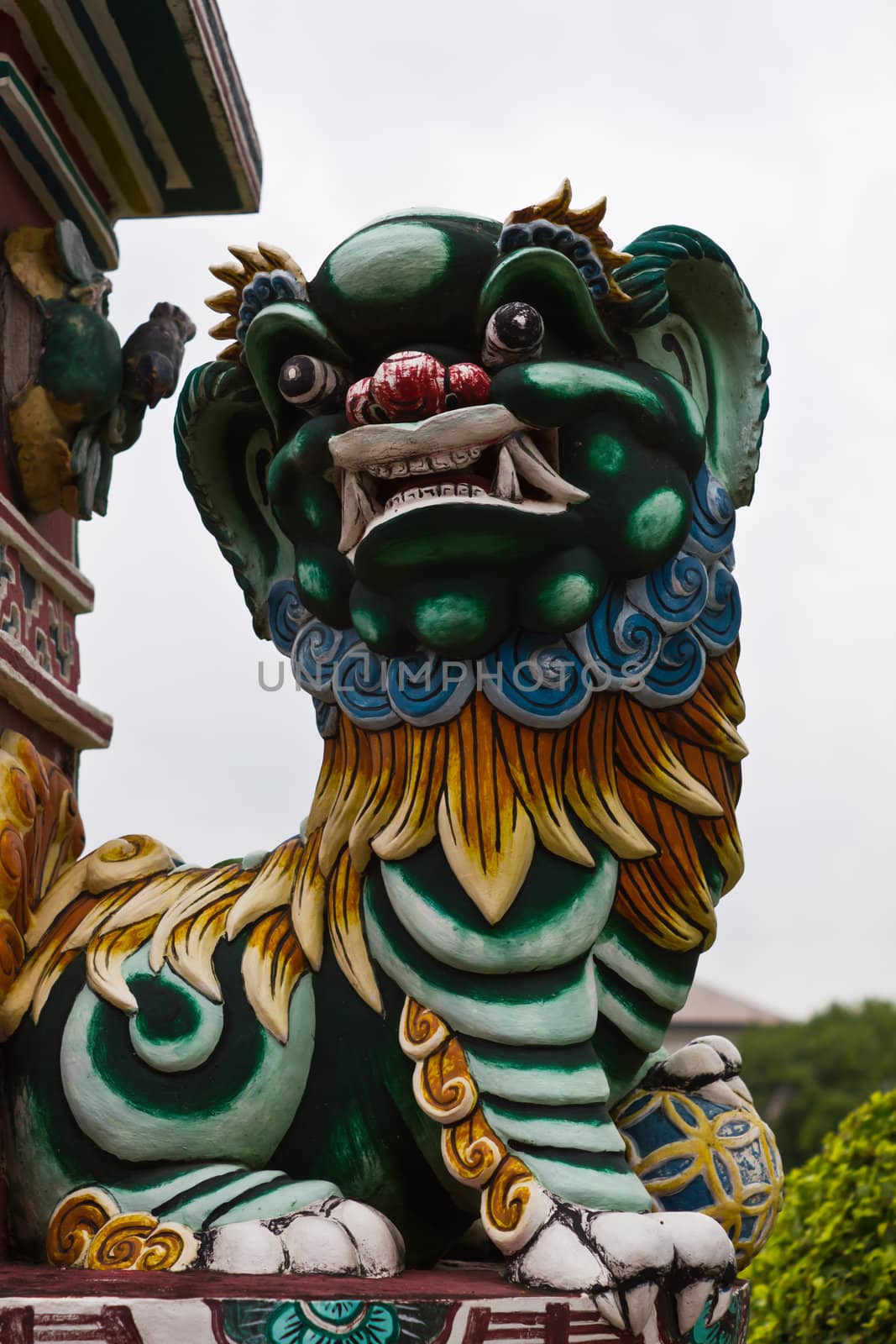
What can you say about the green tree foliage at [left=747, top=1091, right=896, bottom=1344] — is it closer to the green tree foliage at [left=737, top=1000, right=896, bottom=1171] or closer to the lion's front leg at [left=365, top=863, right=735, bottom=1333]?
the lion's front leg at [left=365, top=863, right=735, bottom=1333]

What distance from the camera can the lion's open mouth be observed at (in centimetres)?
254

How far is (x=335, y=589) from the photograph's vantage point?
2783 millimetres

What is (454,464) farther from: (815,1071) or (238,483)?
(815,1071)

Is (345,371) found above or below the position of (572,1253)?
above

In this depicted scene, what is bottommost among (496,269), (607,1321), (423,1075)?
(607,1321)

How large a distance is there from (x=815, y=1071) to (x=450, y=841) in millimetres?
22707

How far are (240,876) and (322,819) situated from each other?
0.69 feet

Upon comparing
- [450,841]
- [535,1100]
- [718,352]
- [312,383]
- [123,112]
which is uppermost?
[123,112]

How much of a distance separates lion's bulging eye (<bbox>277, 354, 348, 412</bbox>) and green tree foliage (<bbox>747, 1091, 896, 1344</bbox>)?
8.23 feet

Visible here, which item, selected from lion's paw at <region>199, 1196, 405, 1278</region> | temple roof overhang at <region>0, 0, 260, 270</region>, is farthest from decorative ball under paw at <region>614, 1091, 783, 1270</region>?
temple roof overhang at <region>0, 0, 260, 270</region>

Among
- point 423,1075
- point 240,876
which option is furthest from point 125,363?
point 423,1075

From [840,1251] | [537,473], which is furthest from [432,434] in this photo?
[840,1251]

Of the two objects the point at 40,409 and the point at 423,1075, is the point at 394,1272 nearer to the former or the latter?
the point at 423,1075

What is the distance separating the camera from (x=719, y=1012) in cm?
3322
